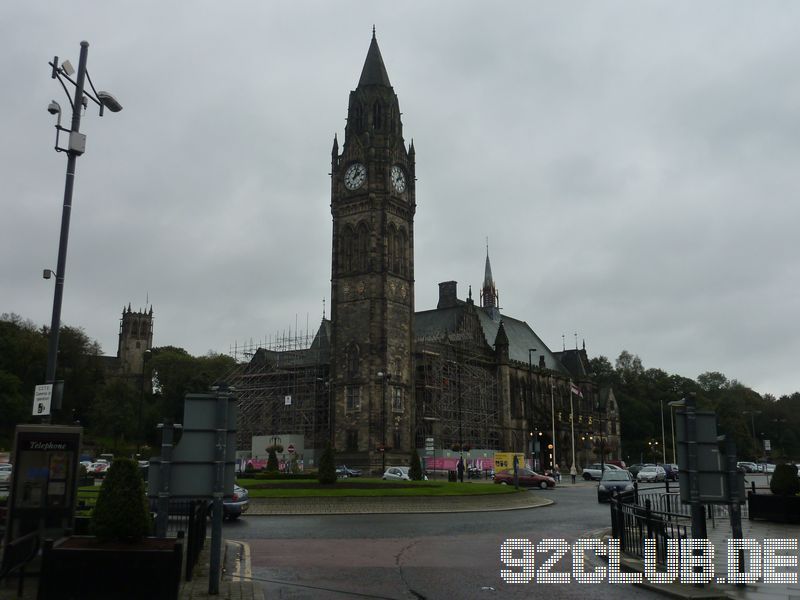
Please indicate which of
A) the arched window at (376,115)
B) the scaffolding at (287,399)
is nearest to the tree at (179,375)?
the scaffolding at (287,399)

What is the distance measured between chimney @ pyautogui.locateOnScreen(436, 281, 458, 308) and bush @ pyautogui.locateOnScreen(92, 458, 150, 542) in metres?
97.7

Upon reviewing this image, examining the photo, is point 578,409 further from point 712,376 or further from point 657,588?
point 657,588

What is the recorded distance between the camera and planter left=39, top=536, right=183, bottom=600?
10.6 metres

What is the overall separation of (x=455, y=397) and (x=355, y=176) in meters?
25.9

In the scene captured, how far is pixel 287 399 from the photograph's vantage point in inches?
3017

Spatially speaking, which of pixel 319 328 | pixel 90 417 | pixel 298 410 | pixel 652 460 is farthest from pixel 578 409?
pixel 90 417

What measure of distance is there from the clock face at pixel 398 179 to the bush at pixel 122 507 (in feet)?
231

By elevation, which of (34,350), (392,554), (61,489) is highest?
(34,350)

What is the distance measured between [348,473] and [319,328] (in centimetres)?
3613

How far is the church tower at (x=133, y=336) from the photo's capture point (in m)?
182

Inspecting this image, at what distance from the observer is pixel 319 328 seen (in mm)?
96000

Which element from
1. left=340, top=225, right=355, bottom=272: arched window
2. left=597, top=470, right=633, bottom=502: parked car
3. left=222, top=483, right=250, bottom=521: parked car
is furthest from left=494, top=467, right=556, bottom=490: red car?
left=340, top=225, right=355, bottom=272: arched window

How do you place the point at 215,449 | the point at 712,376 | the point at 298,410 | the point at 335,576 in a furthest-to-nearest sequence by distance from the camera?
the point at 712,376
the point at 298,410
the point at 335,576
the point at 215,449

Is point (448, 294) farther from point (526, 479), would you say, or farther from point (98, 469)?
point (98, 469)
